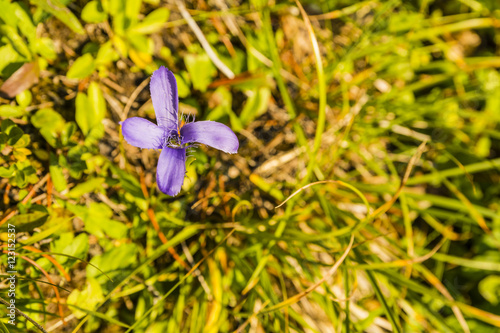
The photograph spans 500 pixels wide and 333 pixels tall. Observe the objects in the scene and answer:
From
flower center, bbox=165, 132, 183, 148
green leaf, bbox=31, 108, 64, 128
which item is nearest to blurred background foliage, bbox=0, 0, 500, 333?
green leaf, bbox=31, 108, 64, 128

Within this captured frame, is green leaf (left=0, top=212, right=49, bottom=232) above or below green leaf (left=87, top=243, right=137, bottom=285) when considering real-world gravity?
above

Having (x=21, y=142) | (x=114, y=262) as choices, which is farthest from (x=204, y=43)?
(x=114, y=262)

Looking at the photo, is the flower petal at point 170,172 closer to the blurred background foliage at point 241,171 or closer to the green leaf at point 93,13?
the blurred background foliage at point 241,171

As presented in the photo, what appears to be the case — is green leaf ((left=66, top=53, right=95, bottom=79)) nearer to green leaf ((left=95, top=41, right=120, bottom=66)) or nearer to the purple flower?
green leaf ((left=95, top=41, right=120, bottom=66))

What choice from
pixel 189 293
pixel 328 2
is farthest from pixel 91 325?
pixel 328 2

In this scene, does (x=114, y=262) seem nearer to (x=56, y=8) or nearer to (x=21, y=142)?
(x=21, y=142)

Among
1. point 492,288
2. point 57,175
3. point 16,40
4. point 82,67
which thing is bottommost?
point 492,288

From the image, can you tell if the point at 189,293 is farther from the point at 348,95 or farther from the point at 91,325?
the point at 348,95

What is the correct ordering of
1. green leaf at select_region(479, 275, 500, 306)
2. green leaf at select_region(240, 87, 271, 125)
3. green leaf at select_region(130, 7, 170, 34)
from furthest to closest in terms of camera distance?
green leaf at select_region(479, 275, 500, 306) < green leaf at select_region(240, 87, 271, 125) < green leaf at select_region(130, 7, 170, 34)

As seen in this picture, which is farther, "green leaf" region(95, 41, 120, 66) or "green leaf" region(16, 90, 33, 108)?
"green leaf" region(95, 41, 120, 66)
